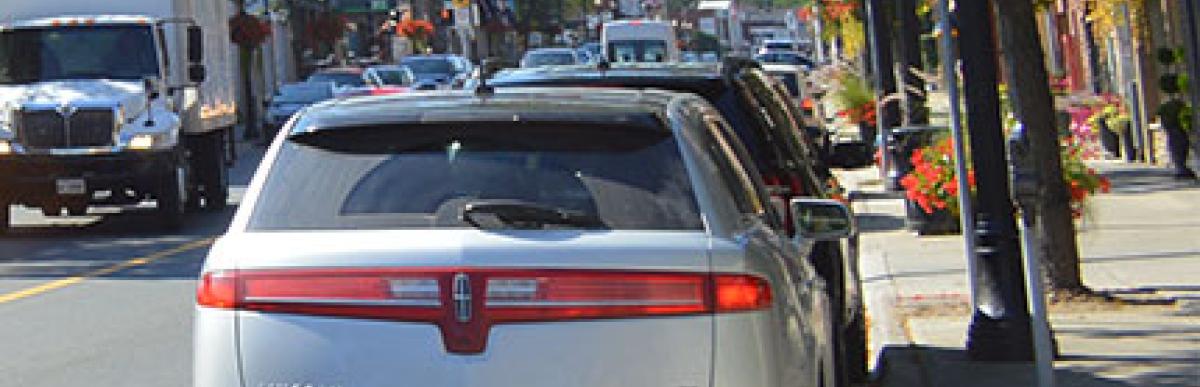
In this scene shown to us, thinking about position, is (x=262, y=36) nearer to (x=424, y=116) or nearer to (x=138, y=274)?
(x=138, y=274)

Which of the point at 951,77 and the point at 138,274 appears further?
the point at 138,274

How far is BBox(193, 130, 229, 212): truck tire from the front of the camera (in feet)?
87.8

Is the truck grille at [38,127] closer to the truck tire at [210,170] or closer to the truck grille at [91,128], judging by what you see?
the truck grille at [91,128]

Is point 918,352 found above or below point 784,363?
below

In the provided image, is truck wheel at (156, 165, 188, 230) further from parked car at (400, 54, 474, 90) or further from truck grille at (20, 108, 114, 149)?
parked car at (400, 54, 474, 90)

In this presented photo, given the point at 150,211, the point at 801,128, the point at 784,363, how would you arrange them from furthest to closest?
1. the point at 150,211
2. the point at 801,128
3. the point at 784,363

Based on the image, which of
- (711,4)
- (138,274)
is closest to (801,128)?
(138,274)

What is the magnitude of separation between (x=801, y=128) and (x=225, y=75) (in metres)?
17.7

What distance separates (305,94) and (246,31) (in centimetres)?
457

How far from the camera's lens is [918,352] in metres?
10.6

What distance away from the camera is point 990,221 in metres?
10.1

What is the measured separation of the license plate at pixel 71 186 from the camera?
2316 centimetres

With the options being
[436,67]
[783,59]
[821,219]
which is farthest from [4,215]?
[783,59]

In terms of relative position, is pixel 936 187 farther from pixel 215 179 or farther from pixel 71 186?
pixel 215 179
